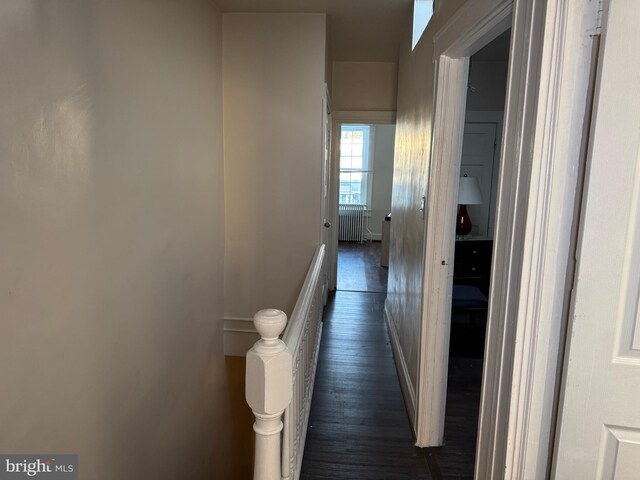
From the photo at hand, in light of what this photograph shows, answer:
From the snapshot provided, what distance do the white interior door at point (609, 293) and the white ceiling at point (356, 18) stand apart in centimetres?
247

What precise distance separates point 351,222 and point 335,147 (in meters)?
3.80

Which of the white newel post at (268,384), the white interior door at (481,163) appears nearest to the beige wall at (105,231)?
the white newel post at (268,384)

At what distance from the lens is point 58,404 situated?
5.03ft

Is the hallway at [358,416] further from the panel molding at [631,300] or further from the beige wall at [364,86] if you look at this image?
the beige wall at [364,86]

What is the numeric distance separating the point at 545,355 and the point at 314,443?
4.80 feet

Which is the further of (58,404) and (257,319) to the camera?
(58,404)

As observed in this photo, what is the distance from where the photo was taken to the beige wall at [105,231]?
134cm

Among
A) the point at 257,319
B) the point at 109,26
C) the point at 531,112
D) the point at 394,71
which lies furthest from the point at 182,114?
the point at 394,71

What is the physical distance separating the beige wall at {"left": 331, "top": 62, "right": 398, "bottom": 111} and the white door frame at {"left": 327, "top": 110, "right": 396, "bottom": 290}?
65 mm

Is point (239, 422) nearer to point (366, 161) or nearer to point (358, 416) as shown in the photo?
point (358, 416)

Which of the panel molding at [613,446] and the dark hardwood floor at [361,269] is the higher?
the panel molding at [613,446]

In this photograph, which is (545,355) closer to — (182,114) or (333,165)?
(182,114)

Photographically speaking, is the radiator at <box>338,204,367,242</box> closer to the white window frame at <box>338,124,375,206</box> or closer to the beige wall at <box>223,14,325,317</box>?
the white window frame at <box>338,124,375,206</box>

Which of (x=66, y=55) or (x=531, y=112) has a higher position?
(x=66, y=55)
